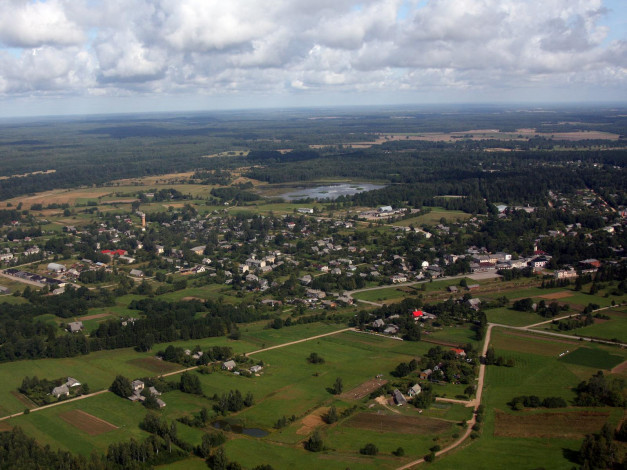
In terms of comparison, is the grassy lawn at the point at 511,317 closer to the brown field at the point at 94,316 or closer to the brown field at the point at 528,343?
the brown field at the point at 528,343

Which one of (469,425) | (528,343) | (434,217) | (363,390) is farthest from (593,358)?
(434,217)

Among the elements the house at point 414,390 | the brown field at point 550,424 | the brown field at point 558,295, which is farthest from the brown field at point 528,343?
the house at point 414,390

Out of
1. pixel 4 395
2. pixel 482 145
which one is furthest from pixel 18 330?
pixel 482 145

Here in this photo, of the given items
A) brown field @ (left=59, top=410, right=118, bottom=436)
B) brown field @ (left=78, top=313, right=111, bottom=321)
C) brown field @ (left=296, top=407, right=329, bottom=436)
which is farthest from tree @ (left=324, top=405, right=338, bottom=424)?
brown field @ (left=78, top=313, right=111, bottom=321)

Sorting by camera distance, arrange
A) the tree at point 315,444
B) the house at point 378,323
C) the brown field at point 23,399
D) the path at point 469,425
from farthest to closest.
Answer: the house at point 378,323
the brown field at point 23,399
the tree at point 315,444
the path at point 469,425

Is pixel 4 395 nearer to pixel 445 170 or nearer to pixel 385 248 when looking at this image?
pixel 385 248

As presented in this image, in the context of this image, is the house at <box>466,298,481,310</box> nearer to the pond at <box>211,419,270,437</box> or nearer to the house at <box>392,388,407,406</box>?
the house at <box>392,388,407,406</box>
